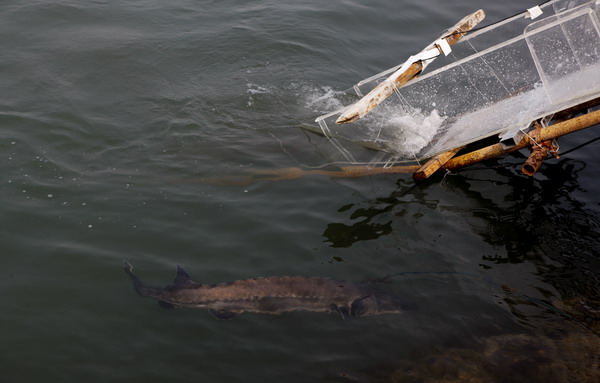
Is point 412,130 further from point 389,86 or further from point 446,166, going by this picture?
point 389,86

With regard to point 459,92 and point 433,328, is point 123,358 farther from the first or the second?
point 459,92

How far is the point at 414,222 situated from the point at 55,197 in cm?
475

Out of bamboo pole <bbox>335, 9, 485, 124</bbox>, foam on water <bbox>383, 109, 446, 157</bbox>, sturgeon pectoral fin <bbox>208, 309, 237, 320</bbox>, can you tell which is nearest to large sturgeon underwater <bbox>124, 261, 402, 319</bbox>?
sturgeon pectoral fin <bbox>208, 309, 237, 320</bbox>

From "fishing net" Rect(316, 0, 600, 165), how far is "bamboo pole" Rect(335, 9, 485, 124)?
1.57 ft

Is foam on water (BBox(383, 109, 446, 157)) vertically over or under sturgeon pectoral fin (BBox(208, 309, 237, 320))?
over

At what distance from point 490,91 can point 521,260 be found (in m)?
2.66

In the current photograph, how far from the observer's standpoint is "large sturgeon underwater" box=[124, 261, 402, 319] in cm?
626

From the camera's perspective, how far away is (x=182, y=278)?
6.36 metres

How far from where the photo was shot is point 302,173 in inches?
344

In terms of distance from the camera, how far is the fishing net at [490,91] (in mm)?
7441

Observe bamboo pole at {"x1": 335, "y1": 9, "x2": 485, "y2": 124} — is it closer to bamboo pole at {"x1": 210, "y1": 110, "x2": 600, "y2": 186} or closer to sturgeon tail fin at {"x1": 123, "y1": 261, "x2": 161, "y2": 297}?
bamboo pole at {"x1": 210, "y1": 110, "x2": 600, "y2": 186}

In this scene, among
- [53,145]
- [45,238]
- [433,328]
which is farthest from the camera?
[53,145]

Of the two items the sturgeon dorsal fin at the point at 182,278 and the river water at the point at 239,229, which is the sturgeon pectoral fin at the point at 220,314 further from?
the sturgeon dorsal fin at the point at 182,278

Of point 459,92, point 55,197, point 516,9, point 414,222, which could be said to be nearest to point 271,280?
point 414,222
